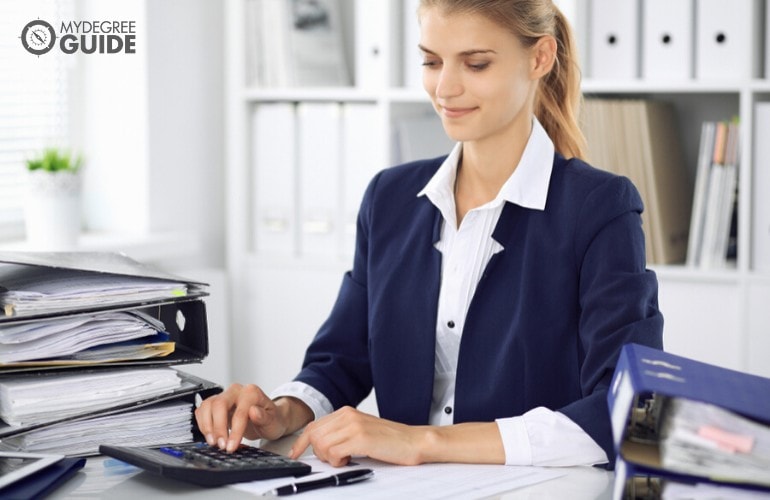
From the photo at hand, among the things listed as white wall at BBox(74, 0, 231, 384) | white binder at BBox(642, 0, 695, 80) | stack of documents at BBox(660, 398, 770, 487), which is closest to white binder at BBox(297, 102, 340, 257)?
white wall at BBox(74, 0, 231, 384)

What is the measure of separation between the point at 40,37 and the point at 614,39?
146 cm


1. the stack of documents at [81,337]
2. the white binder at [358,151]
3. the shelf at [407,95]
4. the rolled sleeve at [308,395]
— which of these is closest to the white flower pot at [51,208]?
the white binder at [358,151]

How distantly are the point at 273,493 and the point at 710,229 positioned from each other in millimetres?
1679

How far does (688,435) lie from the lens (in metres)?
0.97

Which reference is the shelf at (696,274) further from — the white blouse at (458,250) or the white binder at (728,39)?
the white blouse at (458,250)

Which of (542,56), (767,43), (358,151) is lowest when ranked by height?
(358,151)

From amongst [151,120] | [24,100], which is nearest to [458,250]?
[151,120]

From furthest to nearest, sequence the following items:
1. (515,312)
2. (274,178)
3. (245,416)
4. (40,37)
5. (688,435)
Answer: (274,178) < (40,37) < (515,312) < (245,416) < (688,435)

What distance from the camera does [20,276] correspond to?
1.37 metres

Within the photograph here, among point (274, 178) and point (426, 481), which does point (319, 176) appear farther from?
point (426, 481)

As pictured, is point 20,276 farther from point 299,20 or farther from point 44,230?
point 299,20

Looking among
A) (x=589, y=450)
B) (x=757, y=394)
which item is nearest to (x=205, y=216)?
(x=589, y=450)

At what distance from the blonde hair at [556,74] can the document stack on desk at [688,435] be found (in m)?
0.71

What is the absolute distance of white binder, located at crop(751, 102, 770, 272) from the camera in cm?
247
